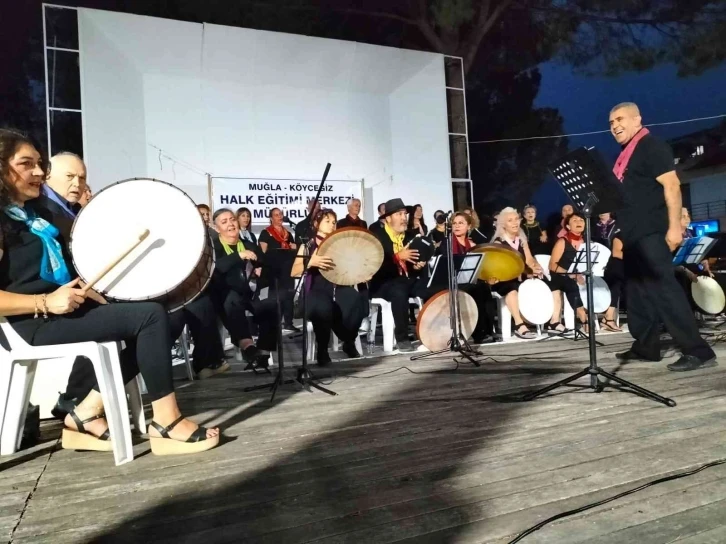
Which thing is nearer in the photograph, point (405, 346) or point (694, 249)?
point (405, 346)

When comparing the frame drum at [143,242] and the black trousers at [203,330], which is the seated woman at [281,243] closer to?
the black trousers at [203,330]

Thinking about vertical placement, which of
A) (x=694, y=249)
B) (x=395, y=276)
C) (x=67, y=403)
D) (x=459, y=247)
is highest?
(x=459, y=247)

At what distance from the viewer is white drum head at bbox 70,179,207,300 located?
2.19 metres

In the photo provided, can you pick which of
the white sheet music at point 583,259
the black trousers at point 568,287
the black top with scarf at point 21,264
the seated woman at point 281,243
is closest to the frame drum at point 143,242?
the black top with scarf at point 21,264

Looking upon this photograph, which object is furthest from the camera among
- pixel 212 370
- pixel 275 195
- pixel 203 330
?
pixel 275 195

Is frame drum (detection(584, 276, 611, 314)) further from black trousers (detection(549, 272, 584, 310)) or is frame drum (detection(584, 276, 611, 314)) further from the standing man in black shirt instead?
the standing man in black shirt

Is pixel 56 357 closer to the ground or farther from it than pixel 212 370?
farther from it

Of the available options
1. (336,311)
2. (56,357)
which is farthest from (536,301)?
(56,357)

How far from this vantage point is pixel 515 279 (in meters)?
5.80

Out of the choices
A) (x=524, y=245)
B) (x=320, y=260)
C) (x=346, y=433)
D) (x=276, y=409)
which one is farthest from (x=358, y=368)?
(x=524, y=245)

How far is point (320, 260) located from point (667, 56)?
20.3m

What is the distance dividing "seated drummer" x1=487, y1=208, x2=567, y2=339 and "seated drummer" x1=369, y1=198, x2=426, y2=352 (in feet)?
3.08

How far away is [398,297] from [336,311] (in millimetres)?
688

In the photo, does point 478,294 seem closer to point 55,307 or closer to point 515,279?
point 515,279
